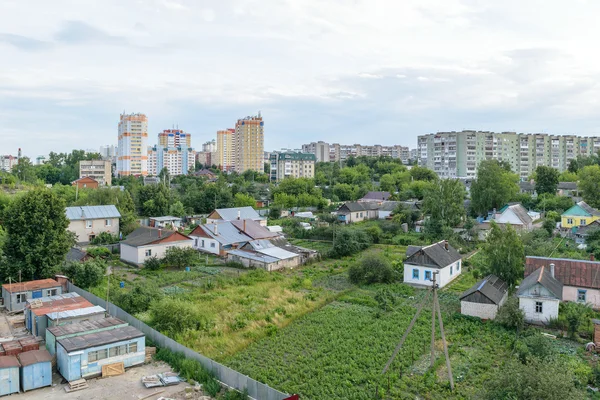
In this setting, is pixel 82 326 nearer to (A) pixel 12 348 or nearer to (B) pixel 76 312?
(B) pixel 76 312

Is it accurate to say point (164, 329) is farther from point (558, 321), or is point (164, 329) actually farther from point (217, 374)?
point (558, 321)

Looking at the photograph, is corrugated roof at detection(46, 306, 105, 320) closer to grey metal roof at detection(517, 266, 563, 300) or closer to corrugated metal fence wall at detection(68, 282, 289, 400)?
corrugated metal fence wall at detection(68, 282, 289, 400)

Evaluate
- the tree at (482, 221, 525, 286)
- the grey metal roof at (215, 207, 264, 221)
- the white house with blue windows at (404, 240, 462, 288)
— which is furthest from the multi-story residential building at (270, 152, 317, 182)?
the tree at (482, 221, 525, 286)

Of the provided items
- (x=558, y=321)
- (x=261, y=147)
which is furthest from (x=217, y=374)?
(x=261, y=147)

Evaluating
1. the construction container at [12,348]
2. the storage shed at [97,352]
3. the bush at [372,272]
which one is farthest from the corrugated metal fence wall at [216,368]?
the bush at [372,272]

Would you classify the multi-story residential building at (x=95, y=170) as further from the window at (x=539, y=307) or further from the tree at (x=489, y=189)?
the window at (x=539, y=307)

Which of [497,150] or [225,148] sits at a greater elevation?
[225,148]

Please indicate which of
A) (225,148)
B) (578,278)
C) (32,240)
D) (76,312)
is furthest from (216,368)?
(225,148)
